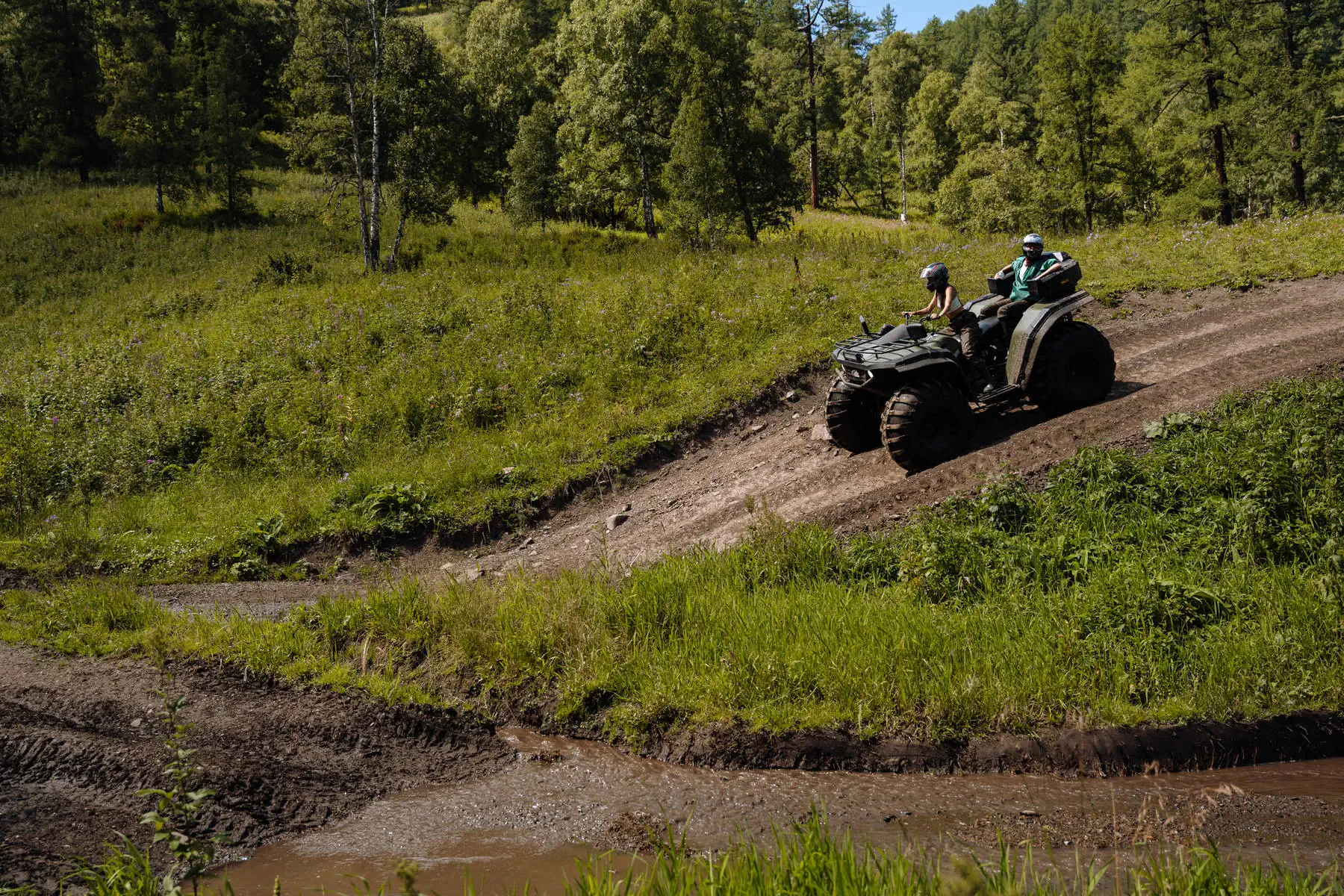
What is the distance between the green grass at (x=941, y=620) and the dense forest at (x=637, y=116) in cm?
1720

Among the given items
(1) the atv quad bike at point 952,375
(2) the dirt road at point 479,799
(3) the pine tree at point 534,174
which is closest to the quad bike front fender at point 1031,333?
(1) the atv quad bike at point 952,375

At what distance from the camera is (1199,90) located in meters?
28.1

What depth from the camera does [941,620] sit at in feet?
22.1

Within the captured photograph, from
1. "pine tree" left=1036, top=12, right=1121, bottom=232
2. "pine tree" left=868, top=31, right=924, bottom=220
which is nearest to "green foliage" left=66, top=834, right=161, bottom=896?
"pine tree" left=1036, top=12, right=1121, bottom=232

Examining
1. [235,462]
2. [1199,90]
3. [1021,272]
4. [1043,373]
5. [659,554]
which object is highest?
[1199,90]

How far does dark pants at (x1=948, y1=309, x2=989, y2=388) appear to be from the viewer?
10.3 meters

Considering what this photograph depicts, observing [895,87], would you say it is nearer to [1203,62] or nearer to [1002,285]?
[1203,62]

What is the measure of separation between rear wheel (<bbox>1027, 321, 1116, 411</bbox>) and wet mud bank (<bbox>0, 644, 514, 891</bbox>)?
759cm

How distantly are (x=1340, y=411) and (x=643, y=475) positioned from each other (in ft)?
26.6

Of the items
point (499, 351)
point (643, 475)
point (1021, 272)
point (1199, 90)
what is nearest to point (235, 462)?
point (499, 351)

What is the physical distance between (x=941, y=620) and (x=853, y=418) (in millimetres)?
4266

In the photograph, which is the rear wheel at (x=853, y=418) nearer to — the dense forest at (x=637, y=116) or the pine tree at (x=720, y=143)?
the dense forest at (x=637, y=116)

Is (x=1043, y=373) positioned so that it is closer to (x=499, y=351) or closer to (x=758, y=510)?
(x=758, y=510)

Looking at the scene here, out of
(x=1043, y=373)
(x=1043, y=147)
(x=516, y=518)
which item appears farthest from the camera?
(x=1043, y=147)
